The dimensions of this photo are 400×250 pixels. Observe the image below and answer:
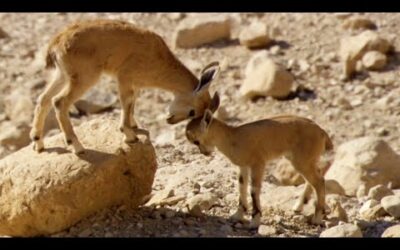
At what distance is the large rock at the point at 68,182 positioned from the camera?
33.9ft

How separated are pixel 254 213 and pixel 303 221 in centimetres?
87

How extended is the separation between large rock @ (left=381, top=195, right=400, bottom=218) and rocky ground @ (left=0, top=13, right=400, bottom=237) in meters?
0.06

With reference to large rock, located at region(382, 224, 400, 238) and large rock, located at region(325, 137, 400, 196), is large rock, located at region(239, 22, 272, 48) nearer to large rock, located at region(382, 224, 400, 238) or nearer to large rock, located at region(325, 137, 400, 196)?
large rock, located at region(325, 137, 400, 196)

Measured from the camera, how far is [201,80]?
11.3 metres

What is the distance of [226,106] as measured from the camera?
18.4 metres

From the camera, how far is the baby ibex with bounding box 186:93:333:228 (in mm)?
10797

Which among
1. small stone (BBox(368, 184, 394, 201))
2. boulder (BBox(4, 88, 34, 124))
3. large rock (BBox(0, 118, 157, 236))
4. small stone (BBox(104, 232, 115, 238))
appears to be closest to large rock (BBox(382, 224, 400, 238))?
small stone (BBox(368, 184, 394, 201))

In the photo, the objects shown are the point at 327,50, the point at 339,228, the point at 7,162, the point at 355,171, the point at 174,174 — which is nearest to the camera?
the point at 339,228

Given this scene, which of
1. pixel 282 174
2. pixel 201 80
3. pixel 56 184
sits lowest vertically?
pixel 282 174

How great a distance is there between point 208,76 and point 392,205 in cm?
Answer: 251

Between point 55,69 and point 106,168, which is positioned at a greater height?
point 55,69

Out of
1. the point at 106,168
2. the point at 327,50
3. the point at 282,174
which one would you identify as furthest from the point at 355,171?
the point at 327,50

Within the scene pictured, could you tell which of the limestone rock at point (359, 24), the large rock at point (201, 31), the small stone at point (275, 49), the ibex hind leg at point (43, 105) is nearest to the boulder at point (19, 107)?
the large rock at point (201, 31)

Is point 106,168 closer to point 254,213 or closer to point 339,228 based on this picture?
point 254,213
